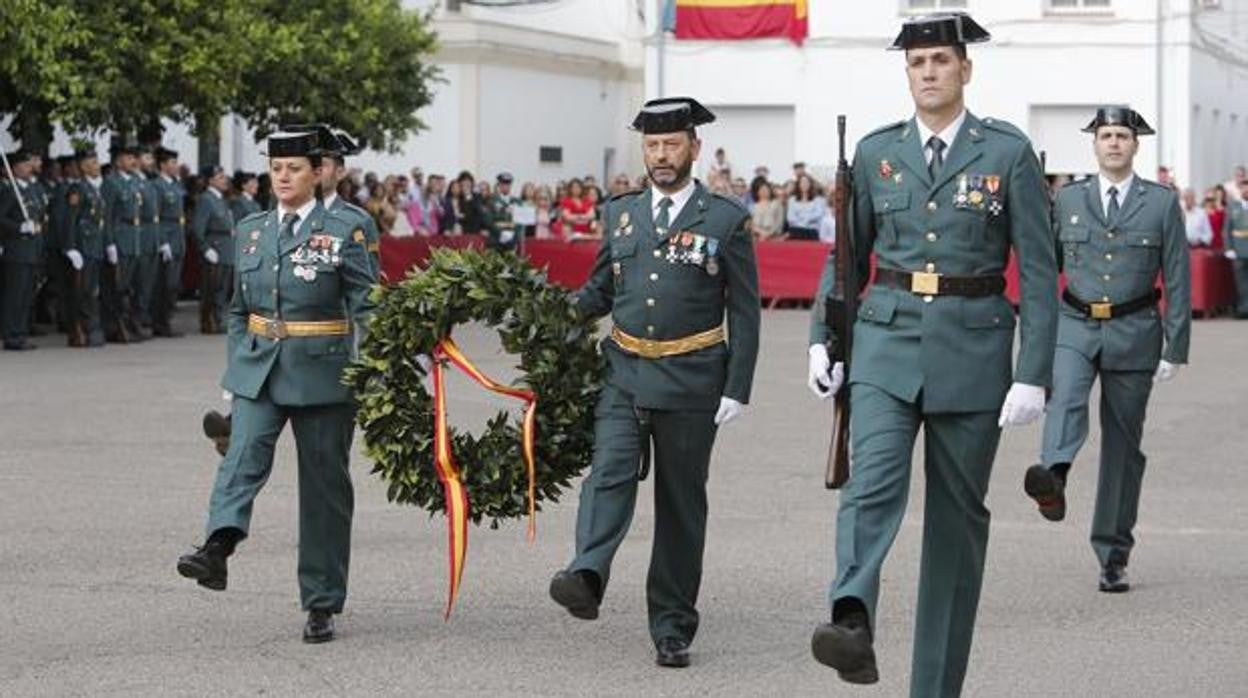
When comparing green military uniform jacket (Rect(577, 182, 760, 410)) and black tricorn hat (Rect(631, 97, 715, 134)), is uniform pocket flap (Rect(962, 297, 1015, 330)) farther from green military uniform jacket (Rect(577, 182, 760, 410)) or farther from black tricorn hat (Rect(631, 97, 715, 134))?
black tricorn hat (Rect(631, 97, 715, 134))

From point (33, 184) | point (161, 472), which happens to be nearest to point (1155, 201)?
point (161, 472)

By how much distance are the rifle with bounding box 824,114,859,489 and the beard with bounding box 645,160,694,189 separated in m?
1.47

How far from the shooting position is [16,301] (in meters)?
24.6

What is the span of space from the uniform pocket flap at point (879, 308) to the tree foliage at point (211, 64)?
14.8 m

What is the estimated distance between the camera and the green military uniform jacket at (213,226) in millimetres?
27422

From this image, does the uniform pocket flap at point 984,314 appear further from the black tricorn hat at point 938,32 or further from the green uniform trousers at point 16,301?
the green uniform trousers at point 16,301

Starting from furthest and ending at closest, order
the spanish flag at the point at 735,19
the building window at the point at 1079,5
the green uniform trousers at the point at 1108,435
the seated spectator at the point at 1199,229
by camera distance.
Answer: the spanish flag at the point at 735,19 → the building window at the point at 1079,5 → the seated spectator at the point at 1199,229 → the green uniform trousers at the point at 1108,435

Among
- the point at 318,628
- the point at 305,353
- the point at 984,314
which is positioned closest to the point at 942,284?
the point at 984,314

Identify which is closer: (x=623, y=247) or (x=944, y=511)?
(x=944, y=511)

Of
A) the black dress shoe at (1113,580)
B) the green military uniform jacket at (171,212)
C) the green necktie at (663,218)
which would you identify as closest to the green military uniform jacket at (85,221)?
the green military uniform jacket at (171,212)

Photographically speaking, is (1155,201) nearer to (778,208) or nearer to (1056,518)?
(1056,518)

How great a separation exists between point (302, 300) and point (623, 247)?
4.16ft

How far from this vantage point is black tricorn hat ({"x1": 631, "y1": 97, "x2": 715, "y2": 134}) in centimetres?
891

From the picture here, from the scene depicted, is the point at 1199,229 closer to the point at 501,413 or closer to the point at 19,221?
the point at 19,221
